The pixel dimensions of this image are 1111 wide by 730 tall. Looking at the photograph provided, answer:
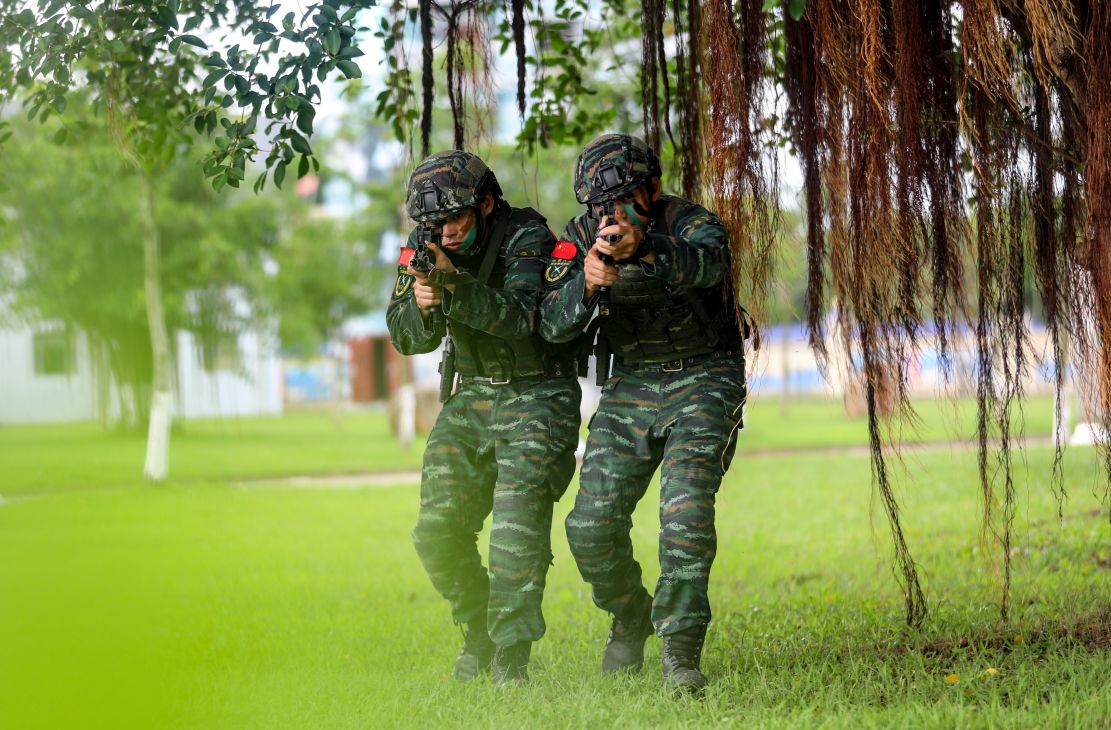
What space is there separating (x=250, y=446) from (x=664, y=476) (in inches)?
829

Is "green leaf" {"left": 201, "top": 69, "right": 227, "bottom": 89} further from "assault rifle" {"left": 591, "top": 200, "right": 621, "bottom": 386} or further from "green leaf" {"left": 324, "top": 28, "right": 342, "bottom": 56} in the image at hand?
"assault rifle" {"left": 591, "top": 200, "right": 621, "bottom": 386}

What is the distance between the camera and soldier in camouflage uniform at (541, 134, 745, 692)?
168 inches

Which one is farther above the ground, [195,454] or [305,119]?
[305,119]

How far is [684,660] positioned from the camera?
14.1 ft

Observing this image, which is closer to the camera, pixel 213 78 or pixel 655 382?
pixel 655 382

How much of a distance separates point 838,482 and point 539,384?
34.5 ft

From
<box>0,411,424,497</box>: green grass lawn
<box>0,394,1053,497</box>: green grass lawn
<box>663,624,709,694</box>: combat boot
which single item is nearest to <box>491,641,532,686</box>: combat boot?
<box>663,624,709,694</box>: combat boot

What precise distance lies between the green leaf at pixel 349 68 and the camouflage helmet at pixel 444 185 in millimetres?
436

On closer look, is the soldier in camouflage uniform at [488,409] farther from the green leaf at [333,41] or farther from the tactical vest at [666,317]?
the green leaf at [333,41]

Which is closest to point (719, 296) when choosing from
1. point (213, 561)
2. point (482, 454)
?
point (482, 454)

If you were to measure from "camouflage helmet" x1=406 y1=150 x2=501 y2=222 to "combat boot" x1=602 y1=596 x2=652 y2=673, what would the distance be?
1.74 meters

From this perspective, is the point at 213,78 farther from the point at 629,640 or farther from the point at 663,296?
the point at 629,640

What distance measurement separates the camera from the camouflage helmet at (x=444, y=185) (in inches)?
179

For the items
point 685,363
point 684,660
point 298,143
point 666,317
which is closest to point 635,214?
point 666,317
